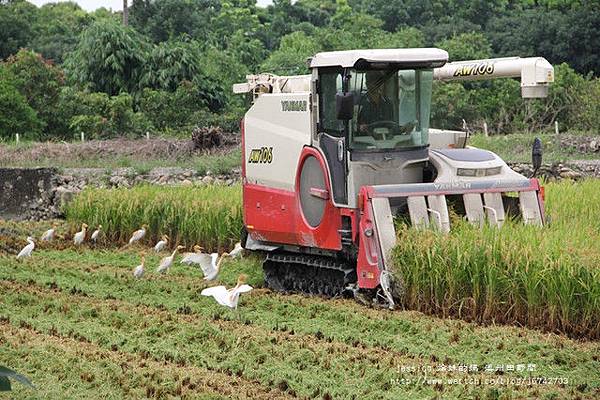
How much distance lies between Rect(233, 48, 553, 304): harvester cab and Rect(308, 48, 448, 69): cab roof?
0.5 inches

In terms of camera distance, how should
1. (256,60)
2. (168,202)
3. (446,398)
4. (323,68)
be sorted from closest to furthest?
(446,398), (323,68), (168,202), (256,60)

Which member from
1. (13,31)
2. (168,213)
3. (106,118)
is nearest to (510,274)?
(168,213)

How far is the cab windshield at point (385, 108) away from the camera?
44.6ft

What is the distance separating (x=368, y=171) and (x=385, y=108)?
0.74 metres

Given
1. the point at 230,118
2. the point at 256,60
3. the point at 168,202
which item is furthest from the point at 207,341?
the point at 256,60

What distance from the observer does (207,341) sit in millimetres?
11250

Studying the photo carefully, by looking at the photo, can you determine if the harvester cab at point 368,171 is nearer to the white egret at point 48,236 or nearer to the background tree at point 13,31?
the white egret at point 48,236

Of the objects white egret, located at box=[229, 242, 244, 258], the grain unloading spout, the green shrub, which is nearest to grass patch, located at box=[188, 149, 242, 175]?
the green shrub

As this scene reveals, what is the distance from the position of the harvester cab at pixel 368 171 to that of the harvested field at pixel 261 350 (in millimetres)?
616

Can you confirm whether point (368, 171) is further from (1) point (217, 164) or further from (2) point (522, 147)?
(2) point (522, 147)

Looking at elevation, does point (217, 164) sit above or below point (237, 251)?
below

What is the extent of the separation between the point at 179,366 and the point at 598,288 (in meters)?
3.75

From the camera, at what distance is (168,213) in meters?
19.6

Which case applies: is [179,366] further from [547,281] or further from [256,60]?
[256,60]
